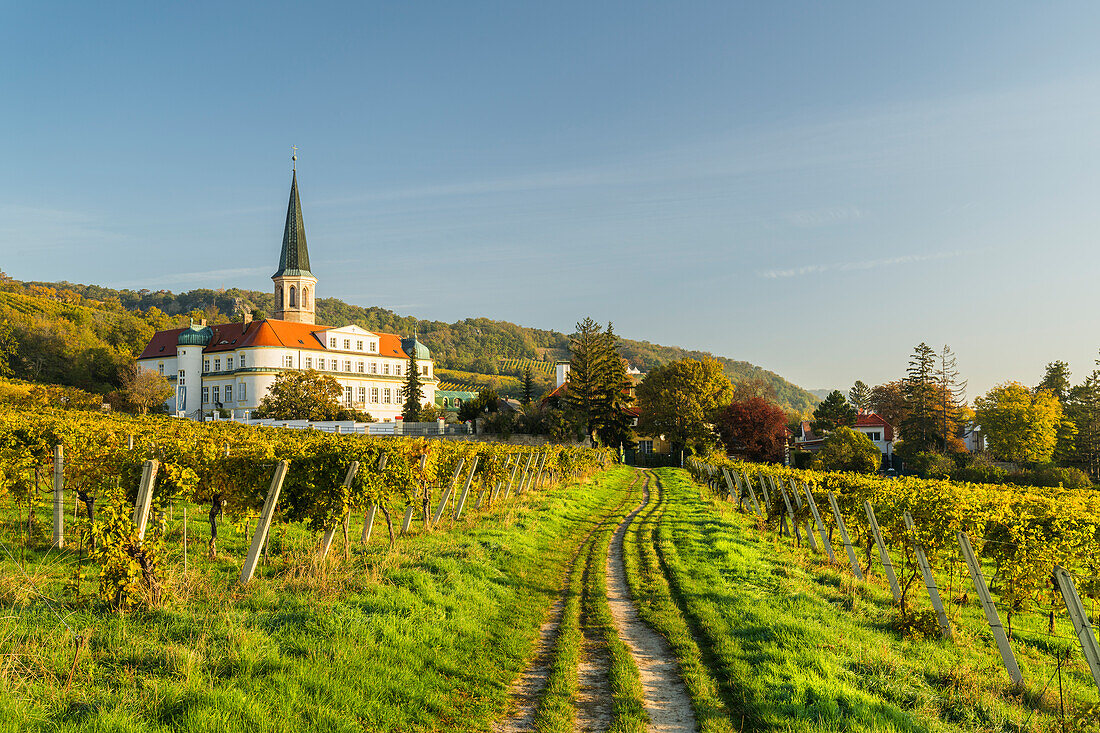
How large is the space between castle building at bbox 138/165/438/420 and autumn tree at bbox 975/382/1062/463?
187 feet

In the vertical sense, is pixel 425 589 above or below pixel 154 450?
below

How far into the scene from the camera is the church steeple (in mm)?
80125

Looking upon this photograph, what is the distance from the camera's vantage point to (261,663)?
557cm

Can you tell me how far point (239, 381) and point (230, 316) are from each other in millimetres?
81665

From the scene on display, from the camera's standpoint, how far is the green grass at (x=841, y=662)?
221 inches

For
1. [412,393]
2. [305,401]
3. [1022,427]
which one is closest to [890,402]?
[1022,427]

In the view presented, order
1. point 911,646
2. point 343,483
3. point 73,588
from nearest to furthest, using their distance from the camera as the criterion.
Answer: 1. point 73,588
2. point 911,646
3. point 343,483

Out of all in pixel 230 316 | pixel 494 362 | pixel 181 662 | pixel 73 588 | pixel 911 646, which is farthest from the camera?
pixel 494 362

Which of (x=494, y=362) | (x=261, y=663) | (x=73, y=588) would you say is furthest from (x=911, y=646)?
(x=494, y=362)

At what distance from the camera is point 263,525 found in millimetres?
8352

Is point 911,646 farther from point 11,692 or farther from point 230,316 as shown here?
point 230,316

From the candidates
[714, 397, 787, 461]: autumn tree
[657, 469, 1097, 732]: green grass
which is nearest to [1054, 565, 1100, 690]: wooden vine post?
[657, 469, 1097, 732]: green grass

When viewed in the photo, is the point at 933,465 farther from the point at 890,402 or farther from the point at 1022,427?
the point at 890,402

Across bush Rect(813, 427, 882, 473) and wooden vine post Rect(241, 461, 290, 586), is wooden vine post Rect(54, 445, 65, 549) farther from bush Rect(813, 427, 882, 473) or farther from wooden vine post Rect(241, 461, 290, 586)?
bush Rect(813, 427, 882, 473)
